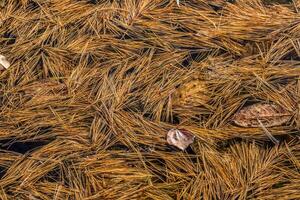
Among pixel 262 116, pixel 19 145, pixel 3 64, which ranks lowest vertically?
pixel 19 145

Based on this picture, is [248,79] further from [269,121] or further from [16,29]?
[16,29]

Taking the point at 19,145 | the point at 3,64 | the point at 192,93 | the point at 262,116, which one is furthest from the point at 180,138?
the point at 3,64

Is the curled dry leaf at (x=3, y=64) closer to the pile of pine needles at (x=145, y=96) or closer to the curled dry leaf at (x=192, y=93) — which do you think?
the pile of pine needles at (x=145, y=96)

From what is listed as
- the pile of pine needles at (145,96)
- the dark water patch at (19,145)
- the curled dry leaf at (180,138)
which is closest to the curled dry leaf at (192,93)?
the pile of pine needles at (145,96)

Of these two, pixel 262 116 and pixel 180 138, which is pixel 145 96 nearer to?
pixel 180 138

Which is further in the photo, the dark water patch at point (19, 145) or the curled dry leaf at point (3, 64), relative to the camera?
the curled dry leaf at point (3, 64)

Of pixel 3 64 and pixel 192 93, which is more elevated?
pixel 3 64

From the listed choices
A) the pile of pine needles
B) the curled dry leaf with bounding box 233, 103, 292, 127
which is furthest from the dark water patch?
the curled dry leaf with bounding box 233, 103, 292, 127
